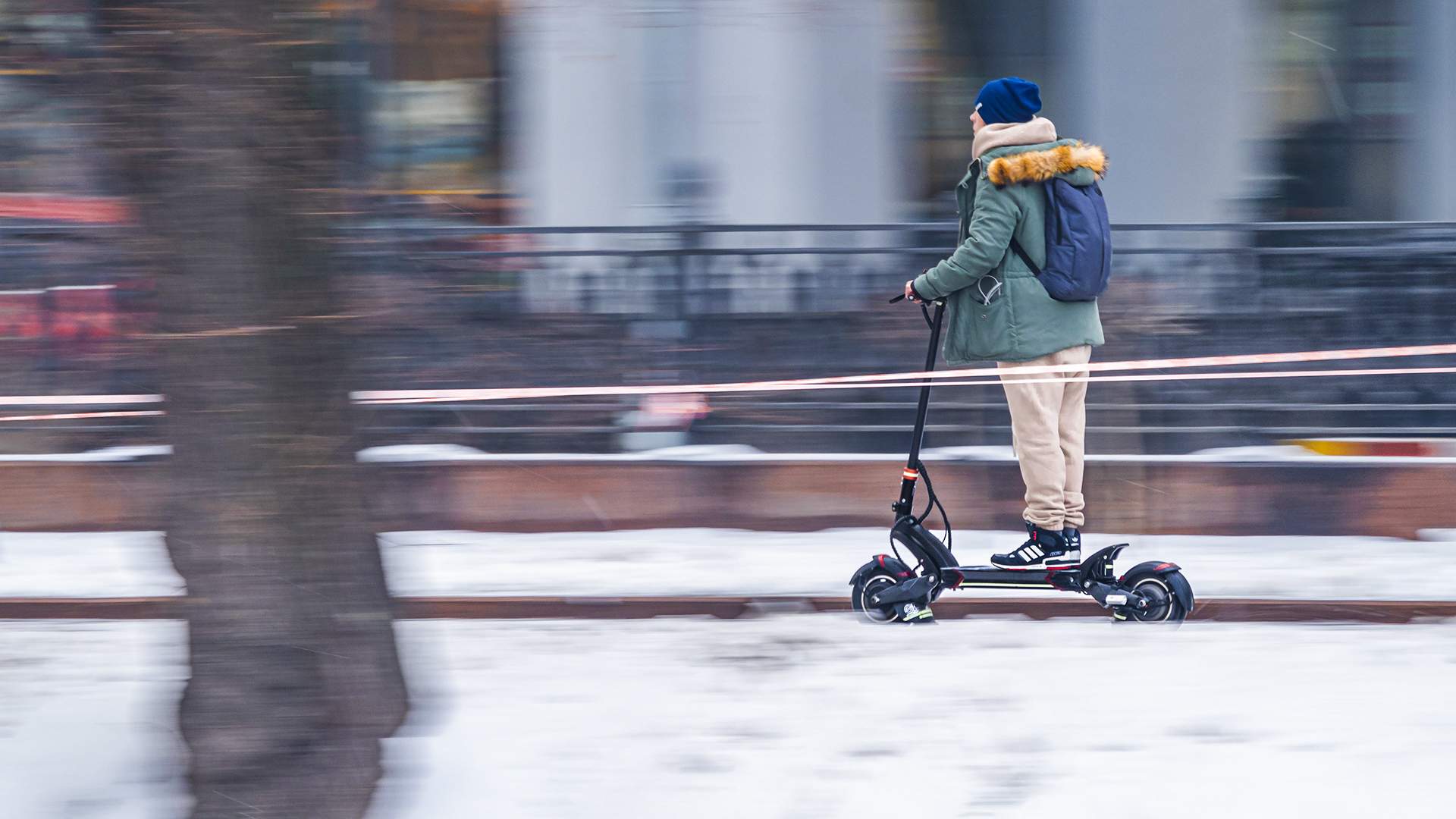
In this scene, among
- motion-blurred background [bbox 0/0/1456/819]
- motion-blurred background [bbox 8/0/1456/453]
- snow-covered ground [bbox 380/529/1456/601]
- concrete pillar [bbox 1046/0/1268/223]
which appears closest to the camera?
motion-blurred background [bbox 0/0/1456/819]

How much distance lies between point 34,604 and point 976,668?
3.91m

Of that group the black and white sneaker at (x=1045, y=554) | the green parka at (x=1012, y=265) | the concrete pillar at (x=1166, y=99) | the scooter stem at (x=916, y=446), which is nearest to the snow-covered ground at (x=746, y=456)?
the scooter stem at (x=916, y=446)

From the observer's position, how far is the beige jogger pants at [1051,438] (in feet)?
17.9

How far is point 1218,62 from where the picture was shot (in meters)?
9.69

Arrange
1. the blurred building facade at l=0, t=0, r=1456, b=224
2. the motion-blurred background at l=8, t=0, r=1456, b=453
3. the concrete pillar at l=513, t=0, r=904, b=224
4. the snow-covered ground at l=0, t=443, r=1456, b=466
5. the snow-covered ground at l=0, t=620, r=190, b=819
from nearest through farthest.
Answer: the snow-covered ground at l=0, t=620, r=190, b=819 → the motion-blurred background at l=8, t=0, r=1456, b=453 → the snow-covered ground at l=0, t=443, r=1456, b=466 → the concrete pillar at l=513, t=0, r=904, b=224 → the blurred building facade at l=0, t=0, r=1456, b=224

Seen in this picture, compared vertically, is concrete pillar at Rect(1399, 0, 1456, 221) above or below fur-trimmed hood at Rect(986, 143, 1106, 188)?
above

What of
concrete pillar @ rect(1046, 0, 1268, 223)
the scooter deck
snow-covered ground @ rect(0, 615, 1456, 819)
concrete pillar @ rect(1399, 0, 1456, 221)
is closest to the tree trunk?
snow-covered ground @ rect(0, 615, 1456, 819)

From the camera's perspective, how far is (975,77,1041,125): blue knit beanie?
5.34 metres

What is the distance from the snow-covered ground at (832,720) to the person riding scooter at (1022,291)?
58 centimetres

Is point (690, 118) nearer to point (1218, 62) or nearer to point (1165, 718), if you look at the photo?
point (1218, 62)

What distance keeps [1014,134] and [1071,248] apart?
1.56ft

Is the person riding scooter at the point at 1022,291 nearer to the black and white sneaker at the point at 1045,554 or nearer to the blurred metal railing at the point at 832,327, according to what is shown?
the black and white sneaker at the point at 1045,554

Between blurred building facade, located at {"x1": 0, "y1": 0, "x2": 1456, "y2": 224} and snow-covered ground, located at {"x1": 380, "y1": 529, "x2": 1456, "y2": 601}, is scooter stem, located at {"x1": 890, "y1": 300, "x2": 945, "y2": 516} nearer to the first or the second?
snow-covered ground, located at {"x1": 380, "y1": 529, "x2": 1456, "y2": 601}

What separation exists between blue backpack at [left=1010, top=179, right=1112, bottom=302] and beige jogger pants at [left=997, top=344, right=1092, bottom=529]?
9.7 inches
